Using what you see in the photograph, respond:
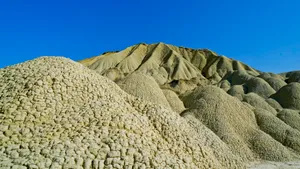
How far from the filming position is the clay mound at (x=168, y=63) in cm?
7406

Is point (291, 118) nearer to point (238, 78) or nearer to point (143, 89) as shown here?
point (143, 89)

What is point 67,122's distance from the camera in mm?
8320

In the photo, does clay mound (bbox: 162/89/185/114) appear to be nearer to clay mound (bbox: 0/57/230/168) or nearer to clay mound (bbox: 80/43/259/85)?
clay mound (bbox: 0/57/230/168)

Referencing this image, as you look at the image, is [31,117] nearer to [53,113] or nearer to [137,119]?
[53,113]

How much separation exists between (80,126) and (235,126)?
45.1 feet

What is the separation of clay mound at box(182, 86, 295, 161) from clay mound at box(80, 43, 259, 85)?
146 feet

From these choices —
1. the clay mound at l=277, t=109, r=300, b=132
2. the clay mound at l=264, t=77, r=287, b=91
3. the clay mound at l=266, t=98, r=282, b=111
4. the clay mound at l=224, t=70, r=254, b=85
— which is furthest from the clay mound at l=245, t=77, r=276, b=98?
the clay mound at l=277, t=109, r=300, b=132

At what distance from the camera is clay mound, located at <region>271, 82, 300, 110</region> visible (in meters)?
32.5

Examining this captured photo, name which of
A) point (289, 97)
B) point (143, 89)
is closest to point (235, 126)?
point (143, 89)

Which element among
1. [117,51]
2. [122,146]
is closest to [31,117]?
[122,146]

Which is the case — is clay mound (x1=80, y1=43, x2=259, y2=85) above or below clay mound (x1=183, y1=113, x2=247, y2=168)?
above

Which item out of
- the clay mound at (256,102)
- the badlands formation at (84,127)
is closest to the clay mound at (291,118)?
the clay mound at (256,102)

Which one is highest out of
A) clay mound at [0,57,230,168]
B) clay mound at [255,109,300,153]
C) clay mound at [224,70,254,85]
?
clay mound at [224,70,254,85]

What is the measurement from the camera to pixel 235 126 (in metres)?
20.0
